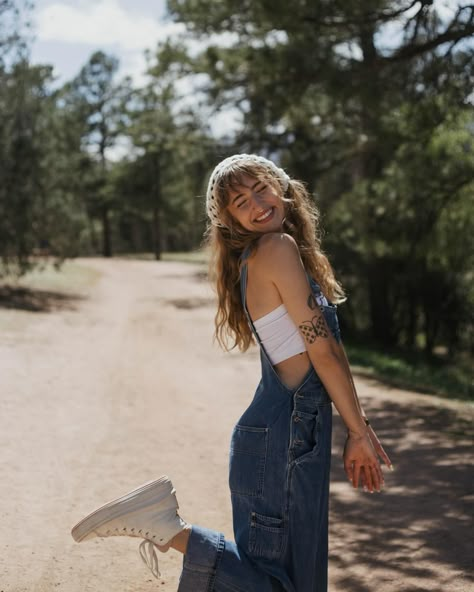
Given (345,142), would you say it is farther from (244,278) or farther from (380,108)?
(244,278)

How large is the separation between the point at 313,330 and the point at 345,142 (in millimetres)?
16459

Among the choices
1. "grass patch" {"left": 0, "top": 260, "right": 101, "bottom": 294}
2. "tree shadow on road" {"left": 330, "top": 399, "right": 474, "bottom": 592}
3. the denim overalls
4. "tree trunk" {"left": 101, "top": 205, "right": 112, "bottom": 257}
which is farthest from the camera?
"tree trunk" {"left": 101, "top": 205, "right": 112, "bottom": 257}

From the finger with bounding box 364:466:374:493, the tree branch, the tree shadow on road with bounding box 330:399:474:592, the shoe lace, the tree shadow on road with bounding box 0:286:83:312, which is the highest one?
the tree branch

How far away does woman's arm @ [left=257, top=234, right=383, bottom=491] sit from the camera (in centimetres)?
271

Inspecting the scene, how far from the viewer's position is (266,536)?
2.70 meters

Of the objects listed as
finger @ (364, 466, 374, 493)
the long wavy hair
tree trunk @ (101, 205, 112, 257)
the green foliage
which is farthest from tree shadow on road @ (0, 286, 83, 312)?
tree trunk @ (101, 205, 112, 257)

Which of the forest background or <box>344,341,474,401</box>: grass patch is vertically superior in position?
the forest background

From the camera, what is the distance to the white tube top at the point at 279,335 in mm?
2781

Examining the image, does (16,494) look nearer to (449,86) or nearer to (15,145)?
(449,86)

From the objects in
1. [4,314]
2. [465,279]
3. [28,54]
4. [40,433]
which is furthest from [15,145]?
[40,433]

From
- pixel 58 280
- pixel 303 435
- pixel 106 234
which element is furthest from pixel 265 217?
pixel 106 234

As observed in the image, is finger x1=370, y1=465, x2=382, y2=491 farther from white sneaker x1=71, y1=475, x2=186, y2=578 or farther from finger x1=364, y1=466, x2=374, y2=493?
white sneaker x1=71, y1=475, x2=186, y2=578

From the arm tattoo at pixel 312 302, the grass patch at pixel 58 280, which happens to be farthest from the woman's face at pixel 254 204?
the grass patch at pixel 58 280

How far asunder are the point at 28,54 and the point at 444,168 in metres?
11.4
